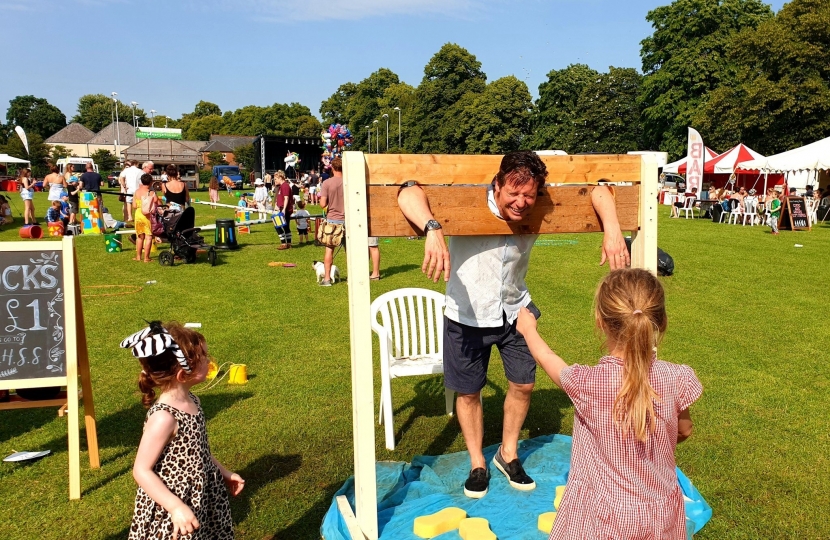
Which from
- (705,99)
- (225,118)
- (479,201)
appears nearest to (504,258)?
(479,201)

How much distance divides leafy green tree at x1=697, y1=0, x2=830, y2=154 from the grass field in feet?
87.2

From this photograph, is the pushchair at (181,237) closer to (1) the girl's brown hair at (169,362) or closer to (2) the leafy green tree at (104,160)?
(1) the girl's brown hair at (169,362)

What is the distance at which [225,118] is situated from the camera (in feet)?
386

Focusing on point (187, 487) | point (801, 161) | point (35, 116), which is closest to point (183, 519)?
point (187, 487)

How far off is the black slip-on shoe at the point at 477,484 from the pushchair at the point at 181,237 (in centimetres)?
1005

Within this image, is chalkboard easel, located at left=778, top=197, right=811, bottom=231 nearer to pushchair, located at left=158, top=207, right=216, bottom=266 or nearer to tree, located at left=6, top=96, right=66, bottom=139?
pushchair, located at left=158, top=207, right=216, bottom=266

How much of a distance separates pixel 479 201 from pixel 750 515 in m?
2.51

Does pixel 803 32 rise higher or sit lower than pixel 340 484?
higher

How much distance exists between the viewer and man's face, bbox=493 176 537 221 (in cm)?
330

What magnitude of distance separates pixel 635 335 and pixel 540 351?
1.42ft

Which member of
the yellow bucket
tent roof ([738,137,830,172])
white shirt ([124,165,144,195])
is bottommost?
the yellow bucket

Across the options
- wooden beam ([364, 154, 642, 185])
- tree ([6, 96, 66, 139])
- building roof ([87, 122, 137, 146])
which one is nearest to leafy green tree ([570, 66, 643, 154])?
wooden beam ([364, 154, 642, 185])

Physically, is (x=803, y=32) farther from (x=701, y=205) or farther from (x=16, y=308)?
(x=16, y=308)

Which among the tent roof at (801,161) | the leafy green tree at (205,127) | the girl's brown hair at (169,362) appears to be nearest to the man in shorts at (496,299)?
the girl's brown hair at (169,362)
